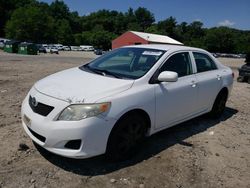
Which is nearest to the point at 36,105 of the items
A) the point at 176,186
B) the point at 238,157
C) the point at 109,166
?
the point at 109,166

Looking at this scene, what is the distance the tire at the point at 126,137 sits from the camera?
12.3ft

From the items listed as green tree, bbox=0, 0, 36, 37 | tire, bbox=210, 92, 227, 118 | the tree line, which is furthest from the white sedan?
green tree, bbox=0, 0, 36, 37

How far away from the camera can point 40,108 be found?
3.68 meters

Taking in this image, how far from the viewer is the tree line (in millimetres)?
83875

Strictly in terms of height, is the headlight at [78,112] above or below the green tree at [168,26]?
below

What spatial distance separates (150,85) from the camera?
13.9ft

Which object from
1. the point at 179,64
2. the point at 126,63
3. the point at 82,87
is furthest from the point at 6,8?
the point at 82,87

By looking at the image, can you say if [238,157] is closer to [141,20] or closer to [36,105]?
[36,105]

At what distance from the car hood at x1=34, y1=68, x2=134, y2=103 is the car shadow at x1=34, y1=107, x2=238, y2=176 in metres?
0.94

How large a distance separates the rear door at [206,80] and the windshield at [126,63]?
1071 millimetres

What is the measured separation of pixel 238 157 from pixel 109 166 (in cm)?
217

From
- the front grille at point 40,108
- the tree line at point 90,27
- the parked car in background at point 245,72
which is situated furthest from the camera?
the tree line at point 90,27

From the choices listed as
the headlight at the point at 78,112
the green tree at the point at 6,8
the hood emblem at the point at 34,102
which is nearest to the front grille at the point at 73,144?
the headlight at the point at 78,112

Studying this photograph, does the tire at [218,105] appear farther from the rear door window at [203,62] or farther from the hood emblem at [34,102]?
the hood emblem at [34,102]
